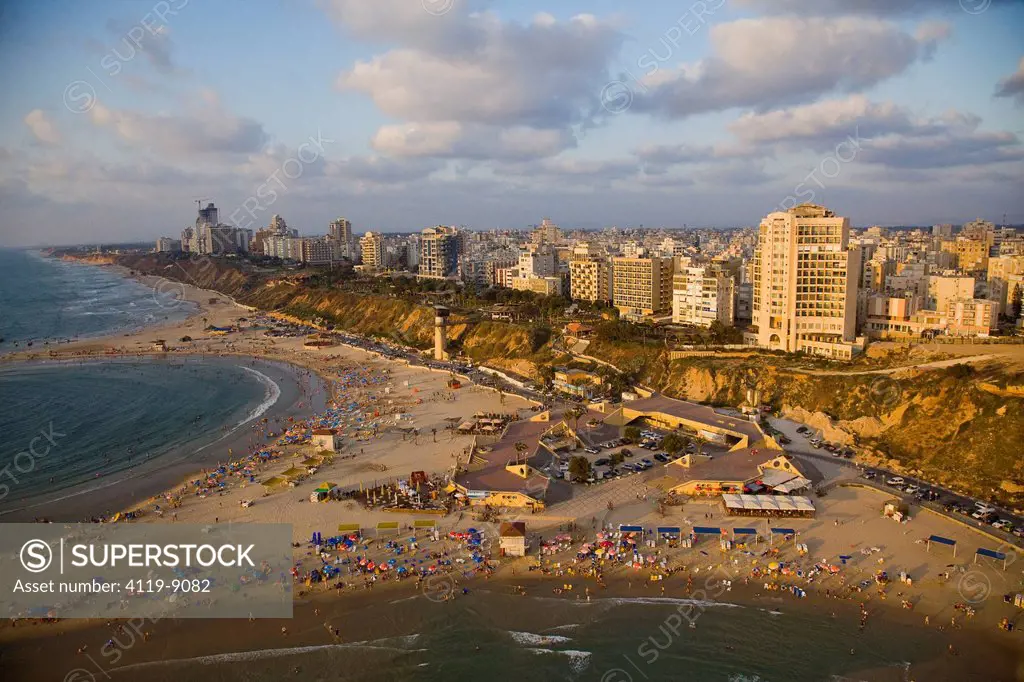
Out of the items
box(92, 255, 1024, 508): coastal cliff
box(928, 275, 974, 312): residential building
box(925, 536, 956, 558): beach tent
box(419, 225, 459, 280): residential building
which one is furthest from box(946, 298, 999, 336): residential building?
box(419, 225, 459, 280): residential building

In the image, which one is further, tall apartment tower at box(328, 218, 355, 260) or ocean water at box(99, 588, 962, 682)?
tall apartment tower at box(328, 218, 355, 260)

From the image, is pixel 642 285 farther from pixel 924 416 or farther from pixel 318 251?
pixel 318 251

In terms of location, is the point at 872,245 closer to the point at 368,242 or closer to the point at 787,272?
the point at 787,272

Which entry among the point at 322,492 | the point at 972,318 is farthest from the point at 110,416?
the point at 972,318

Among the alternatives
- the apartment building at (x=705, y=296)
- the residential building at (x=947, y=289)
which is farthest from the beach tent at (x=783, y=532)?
the residential building at (x=947, y=289)

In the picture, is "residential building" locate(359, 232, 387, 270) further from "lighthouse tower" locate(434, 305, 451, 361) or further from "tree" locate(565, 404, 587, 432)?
"tree" locate(565, 404, 587, 432)

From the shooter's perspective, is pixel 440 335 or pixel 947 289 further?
pixel 440 335
